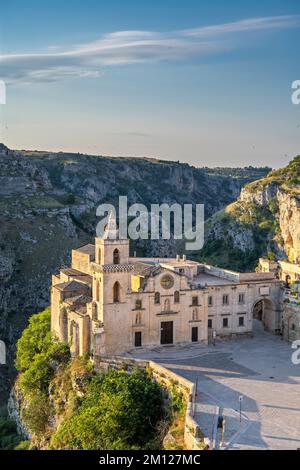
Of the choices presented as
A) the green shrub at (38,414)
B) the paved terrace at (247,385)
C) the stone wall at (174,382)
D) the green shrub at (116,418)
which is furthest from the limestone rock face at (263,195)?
the green shrub at (116,418)

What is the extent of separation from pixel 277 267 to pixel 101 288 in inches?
804

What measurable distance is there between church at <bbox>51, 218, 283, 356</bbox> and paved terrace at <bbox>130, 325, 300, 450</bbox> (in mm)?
1312

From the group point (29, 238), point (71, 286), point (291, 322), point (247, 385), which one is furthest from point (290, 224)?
point (247, 385)

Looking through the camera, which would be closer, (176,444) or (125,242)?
(176,444)

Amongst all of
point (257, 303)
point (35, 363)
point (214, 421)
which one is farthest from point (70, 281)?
point (214, 421)

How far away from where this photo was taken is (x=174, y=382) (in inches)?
1596

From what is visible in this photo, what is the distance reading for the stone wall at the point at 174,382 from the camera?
32531 millimetres

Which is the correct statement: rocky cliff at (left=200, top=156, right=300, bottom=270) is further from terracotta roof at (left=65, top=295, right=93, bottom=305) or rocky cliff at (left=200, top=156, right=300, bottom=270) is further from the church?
terracotta roof at (left=65, top=295, right=93, bottom=305)

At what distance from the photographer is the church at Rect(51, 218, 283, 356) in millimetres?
47219

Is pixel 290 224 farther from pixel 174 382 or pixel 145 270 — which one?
pixel 174 382

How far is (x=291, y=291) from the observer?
55.1 meters

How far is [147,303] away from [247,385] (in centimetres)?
1058
